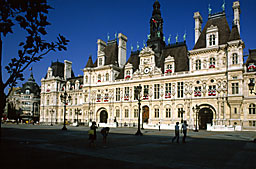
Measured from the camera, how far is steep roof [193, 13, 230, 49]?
A: 4375 centimetres

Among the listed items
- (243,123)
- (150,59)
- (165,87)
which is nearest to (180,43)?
(150,59)

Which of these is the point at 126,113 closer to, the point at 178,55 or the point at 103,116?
the point at 103,116

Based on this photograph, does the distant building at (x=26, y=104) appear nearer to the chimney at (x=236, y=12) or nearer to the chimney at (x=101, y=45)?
the chimney at (x=101, y=45)

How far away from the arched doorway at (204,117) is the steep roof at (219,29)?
1279 cm

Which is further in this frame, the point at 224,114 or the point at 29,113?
the point at 29,113

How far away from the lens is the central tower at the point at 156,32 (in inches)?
2184

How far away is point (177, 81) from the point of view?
46.9 meters

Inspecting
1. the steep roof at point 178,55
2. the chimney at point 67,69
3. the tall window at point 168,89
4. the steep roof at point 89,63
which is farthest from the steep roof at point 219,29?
the chimney at point 67,69

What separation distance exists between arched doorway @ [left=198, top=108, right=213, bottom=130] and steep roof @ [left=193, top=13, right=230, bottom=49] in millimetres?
12786

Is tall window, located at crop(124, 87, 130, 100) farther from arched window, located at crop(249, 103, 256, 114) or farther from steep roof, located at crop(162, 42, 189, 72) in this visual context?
arched window, located at crop(249, 103, 256, 114)

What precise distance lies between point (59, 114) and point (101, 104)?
68.7 feet

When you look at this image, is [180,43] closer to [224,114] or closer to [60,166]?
[224,114]

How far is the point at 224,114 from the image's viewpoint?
4044 cm

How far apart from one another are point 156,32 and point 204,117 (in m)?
24.6
